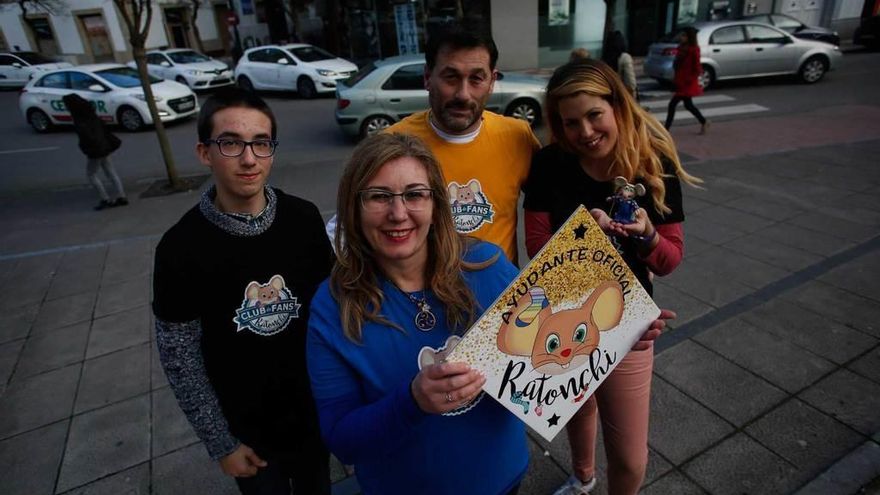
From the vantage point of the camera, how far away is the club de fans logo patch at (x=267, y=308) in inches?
67.4

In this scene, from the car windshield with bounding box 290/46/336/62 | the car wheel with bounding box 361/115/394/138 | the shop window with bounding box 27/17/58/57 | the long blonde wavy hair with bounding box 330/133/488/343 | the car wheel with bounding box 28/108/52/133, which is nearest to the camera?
the long blonde wavy hair with bounding box 330/133/488/343

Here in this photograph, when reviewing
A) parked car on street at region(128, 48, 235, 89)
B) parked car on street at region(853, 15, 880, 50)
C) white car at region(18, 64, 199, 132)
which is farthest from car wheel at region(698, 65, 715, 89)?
parked car on street at region(128, 48, 235, 89)

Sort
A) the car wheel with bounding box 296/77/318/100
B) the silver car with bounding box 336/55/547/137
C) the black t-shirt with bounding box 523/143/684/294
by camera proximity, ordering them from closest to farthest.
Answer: the black t-shirt with bounding box 523/143/684/294 → the silver car with bounding box 336/55/547/137 → the car wheel with bounding box 296/77/318/100

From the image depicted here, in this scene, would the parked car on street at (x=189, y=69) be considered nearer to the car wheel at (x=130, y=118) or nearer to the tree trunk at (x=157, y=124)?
the car wheel at (x=130, y=118)

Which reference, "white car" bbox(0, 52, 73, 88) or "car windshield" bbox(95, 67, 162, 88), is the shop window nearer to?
"white car" bbox(0, 52, 73, 88)

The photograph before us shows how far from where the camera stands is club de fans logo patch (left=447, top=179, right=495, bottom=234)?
2246mm

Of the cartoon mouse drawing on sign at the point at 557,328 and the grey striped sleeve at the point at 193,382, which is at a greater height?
the cartoon mouse drawing on sign at the point at 557,328

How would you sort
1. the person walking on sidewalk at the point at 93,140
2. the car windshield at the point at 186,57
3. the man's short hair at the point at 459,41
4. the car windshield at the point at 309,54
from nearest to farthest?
the man's short hair at the point at 459,41 → the person walking on sidewalk at the point at 93,140 → the car windshield at the point at 309,54 → the car windshield at the point at 186,57

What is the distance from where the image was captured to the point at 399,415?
1.21 m

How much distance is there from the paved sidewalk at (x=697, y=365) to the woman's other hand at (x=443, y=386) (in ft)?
5.92

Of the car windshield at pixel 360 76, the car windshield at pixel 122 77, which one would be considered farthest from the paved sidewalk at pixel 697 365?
the car windshield at pixel 122 77

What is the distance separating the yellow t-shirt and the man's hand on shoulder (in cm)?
121

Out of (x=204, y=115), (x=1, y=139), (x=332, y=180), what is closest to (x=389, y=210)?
(x=204, y=115)

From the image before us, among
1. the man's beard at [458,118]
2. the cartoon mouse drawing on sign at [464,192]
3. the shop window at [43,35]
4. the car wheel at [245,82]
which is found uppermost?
the shop window at [43,35]
